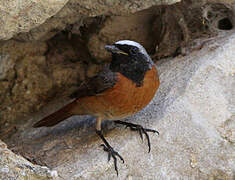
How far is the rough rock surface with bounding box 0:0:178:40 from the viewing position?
10.0 feet

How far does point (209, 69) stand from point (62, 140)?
1.81 m

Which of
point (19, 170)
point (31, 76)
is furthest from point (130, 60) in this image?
point (31, 76)

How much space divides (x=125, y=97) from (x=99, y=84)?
34 centimetres

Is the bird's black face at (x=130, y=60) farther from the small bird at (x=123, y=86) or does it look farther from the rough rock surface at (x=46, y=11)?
the rough rock surface at (x=46, y=11)

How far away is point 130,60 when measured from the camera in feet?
12.0

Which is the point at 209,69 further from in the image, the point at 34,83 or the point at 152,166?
the point at 34,83

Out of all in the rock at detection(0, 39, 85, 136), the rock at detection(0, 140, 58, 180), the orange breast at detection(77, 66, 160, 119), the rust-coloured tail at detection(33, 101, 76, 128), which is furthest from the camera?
the rock at detection(0, 39, 85, 136)

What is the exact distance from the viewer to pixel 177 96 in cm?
381

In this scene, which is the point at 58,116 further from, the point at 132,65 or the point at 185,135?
the point at 185,135

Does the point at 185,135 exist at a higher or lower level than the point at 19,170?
lower

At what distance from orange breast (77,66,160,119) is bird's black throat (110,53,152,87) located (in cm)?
5

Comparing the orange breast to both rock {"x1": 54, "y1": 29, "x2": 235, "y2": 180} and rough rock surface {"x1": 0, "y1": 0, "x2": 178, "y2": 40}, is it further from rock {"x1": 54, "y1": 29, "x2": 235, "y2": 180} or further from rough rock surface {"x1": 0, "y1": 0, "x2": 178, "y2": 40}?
rough rock surface {"x1": 0, "y1": 0, "x2": 178, "y2": 40}

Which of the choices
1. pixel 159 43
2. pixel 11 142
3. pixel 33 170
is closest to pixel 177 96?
pixel 159 43

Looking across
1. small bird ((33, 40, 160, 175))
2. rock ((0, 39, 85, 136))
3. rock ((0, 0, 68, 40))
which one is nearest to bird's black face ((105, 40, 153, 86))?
small bird ((33, 40, 160, 175))
